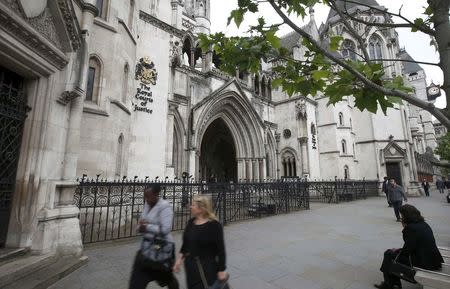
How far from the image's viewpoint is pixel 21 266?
3738 mm

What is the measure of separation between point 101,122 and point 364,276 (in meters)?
8.00

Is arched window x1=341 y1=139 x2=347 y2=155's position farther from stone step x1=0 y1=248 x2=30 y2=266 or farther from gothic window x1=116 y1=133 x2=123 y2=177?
stone step x1=0 y1=248 x2=30 y2=266

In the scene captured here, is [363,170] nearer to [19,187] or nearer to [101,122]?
[101,122]

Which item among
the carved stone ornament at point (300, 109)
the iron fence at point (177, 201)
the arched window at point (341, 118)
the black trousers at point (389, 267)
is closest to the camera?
the black trousers at point (389, 267)

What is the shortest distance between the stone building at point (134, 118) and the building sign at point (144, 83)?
0.17ft

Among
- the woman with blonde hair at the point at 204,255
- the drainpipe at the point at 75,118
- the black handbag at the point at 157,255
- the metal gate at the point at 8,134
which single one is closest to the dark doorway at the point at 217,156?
the drainpipe at the point at 75,118

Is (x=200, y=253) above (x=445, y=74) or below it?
below

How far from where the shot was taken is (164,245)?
8.95ft

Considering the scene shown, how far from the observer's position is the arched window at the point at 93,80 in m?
8.41

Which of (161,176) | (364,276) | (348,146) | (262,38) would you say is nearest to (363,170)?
(348,146)

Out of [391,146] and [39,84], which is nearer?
[39,84]

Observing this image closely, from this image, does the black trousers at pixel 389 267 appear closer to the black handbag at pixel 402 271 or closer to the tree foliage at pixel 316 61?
the black handbag at pixel 402 271

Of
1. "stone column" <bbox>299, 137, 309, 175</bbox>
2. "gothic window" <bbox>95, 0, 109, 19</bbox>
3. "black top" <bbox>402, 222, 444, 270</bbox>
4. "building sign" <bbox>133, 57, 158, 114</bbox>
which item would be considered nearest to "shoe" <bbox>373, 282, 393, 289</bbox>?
"black top" <bbox>402, 222, 444, 270</bbox>

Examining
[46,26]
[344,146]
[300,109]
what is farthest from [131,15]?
[344,146]
